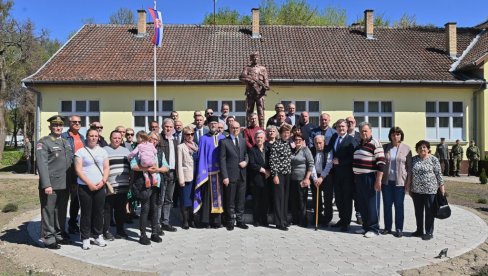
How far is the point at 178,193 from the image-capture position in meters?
8.13

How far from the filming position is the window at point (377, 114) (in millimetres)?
19984

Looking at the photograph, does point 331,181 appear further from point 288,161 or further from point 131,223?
point 131,223

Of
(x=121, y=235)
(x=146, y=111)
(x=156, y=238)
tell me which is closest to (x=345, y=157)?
(x=156, y=238)

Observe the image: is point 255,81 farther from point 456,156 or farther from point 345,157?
point 456,156

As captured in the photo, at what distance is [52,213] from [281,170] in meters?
3.72

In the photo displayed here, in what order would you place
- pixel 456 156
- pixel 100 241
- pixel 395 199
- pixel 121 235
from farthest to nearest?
pixel 456 156 < pixel 395 199 < pixel 121 235 < pixel 100 241

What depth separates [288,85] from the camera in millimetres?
19500

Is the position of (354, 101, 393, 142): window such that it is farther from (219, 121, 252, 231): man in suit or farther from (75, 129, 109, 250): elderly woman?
(75, 129, 109, 250): elderly woman

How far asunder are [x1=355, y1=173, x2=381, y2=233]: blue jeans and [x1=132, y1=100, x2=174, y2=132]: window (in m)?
13.3

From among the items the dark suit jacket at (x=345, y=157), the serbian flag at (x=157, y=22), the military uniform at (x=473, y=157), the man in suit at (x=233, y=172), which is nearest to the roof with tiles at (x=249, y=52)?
the serbian flag at (x=157, y=22)

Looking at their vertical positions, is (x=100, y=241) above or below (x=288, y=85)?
below

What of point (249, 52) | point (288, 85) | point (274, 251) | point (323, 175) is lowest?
point (274, 251)

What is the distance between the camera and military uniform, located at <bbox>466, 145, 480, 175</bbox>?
1934 centimetres

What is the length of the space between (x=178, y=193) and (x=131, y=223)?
1189 mm
